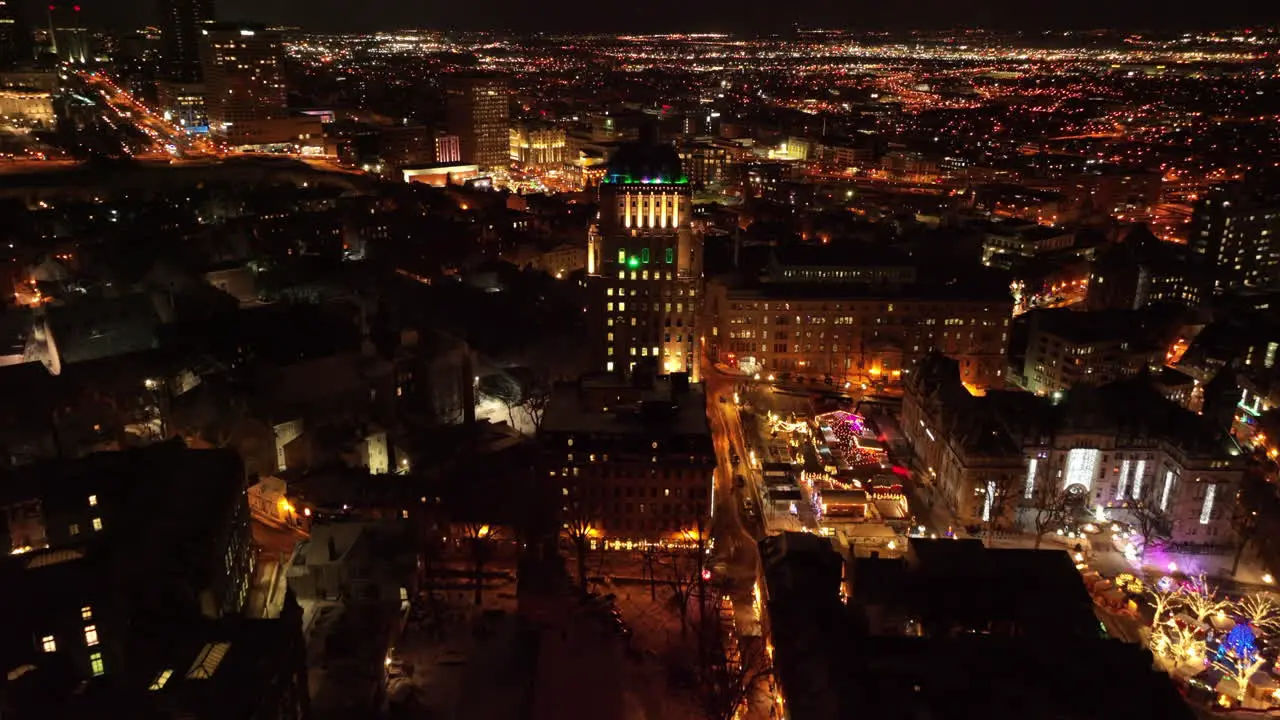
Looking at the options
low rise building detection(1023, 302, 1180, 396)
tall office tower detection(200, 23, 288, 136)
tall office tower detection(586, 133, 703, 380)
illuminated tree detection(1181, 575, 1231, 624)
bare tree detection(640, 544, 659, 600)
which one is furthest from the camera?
tall office tower detection(200, 23, 288, 136)

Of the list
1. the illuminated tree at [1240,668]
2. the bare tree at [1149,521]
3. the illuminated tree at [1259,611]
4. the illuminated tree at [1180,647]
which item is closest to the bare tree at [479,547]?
the illuminated tree at [1180,647]

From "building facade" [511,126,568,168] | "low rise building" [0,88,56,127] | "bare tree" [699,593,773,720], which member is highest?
"low rise building" [0,88,56,127]

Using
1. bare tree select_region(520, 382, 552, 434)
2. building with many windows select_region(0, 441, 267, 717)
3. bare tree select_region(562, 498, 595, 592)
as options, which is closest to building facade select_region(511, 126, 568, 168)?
bare tree select_region(520, 382, 552, 434)

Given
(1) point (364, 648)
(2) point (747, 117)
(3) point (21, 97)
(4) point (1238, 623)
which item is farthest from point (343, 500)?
(2) point (747, 117)

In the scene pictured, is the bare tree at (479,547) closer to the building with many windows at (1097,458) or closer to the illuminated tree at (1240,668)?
the building with many windows at (1097,458)

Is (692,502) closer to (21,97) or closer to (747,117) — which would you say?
(21,97)

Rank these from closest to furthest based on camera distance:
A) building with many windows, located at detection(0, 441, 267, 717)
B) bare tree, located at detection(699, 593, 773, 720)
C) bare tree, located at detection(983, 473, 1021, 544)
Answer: building with many windows, located at detection(0, 441, 267, 717), bare tree, located at detection(699, 593, 773, 720), bare tree, located at detection(983, 473, 1021, 544)

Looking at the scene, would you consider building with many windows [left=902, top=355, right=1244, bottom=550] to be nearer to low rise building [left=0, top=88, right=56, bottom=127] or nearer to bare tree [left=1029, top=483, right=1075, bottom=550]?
bare tree [left=1029, top=483, right=1075, bottom=550]
